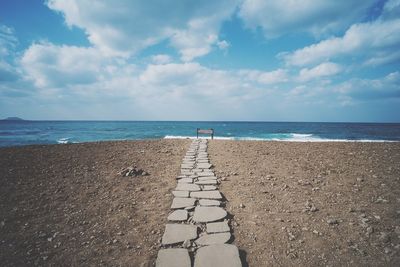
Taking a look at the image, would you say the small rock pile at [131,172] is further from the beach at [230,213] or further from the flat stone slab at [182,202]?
the flat stone slab at [182,202]

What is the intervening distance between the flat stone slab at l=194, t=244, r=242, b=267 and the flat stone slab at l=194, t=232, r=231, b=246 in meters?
0.10

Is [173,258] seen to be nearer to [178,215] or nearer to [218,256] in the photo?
[218,256]

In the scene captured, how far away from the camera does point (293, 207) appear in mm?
3721

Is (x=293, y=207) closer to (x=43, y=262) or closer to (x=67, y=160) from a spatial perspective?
(x=43, y=262)

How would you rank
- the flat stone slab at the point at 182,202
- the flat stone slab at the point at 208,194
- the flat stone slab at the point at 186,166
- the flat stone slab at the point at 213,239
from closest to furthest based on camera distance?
the flat stone slab at the point at 213,239
the flat stone slab at the point at 182,202
the flat stone slab at the point at 208,194
the flat stone slab at the point at 186,166

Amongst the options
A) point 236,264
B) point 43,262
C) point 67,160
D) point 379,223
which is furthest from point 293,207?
point 67,160

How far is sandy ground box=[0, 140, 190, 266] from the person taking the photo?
255 cm

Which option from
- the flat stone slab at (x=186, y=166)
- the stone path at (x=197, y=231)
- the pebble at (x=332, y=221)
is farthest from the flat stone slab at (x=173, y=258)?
the flat stone slab at (x=186, y=166)

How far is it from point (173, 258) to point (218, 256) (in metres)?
0.54

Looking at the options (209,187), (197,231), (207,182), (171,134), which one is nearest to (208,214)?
(197,231)

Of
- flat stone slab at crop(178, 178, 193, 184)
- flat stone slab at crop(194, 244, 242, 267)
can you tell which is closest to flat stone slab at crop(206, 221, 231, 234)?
flat stone slab at crop(194, 244, 242, 267)

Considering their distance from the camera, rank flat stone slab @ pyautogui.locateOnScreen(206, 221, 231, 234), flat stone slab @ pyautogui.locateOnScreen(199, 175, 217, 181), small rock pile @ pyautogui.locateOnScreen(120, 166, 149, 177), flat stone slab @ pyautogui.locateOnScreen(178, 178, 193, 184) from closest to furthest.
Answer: flat stone slab @ pyautogui.locateOnScreen(206, 221, 231, 234), flat stone slab @ pyautogui.locateOnScreen(178, 178, 193, 184), flat stone slab @ pyautogui.locateOnScreen(199, 175, 217, 181), small rock pile @ pyautogui.locateOnScreen(120, 166, 149, 177)

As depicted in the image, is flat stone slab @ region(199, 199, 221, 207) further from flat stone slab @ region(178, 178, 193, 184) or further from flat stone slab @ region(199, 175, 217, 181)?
flat stone slab @ region(199, 175, 217, 181)

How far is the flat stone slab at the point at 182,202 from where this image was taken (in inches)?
148
